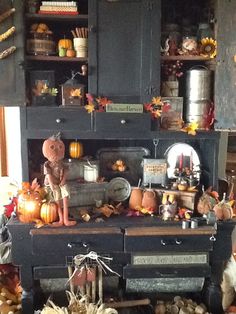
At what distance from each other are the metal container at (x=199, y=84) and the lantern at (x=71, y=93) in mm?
645

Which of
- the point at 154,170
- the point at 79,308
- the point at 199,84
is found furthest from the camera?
the point at 154,170

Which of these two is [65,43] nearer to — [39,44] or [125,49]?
[39,44]

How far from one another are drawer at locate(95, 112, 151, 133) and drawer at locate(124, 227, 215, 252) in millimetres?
571

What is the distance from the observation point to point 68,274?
209 cm

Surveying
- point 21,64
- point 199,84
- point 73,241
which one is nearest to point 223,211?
point 199,84

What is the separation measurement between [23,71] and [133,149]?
84cm

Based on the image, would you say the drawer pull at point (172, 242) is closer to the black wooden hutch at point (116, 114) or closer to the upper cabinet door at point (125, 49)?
the black wooden hutch at point (116, 114)

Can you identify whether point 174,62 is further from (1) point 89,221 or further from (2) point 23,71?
(1) point 89,221

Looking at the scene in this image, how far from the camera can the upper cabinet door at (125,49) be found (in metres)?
2.07

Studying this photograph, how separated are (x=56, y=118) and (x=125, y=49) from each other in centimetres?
56

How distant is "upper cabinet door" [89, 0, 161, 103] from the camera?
6.79 feet

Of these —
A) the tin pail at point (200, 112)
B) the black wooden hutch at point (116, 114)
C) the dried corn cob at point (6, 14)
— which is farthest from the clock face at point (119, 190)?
the dried corn cob at point (6, 14)

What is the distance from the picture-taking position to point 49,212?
6.71 feet

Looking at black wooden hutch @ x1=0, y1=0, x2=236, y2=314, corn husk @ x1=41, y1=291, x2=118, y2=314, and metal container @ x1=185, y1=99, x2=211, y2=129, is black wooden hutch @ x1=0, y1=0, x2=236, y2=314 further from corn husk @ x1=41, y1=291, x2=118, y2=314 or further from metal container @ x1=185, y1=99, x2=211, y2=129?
corn husk @ x1=41, y1=291, x2=118, y2=314
